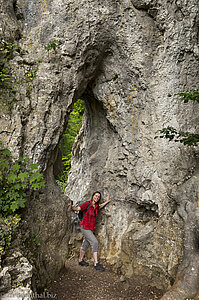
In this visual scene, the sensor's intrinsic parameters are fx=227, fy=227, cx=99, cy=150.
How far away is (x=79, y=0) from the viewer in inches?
206

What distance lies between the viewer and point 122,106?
5.94m

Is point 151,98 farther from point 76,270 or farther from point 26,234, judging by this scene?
point 76,270

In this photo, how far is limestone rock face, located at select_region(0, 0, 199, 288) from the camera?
4.68 meters

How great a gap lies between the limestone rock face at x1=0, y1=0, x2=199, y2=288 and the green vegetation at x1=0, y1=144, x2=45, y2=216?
0.31 metres

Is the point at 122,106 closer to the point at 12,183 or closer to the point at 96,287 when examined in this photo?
the point at 12,183

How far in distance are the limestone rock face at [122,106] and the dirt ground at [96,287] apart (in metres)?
0.26

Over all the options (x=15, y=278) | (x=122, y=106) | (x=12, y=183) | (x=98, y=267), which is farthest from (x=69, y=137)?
(x=15, y=278)

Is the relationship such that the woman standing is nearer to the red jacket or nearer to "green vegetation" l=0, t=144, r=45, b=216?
the red jacket

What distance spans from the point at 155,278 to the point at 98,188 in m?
2.59

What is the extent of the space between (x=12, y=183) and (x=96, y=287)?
2.91 metres

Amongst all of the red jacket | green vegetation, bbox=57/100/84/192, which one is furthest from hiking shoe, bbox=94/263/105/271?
green vegetation, bbox=57/100/84/192

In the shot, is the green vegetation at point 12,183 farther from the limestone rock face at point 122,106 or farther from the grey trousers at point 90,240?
the grey trousers at point 90,240

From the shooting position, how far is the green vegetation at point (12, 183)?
12.5ft

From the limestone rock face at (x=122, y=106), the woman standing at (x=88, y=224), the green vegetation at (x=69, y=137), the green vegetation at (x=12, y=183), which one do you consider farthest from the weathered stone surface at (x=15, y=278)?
the green vegetation at (x=69, y=137)
